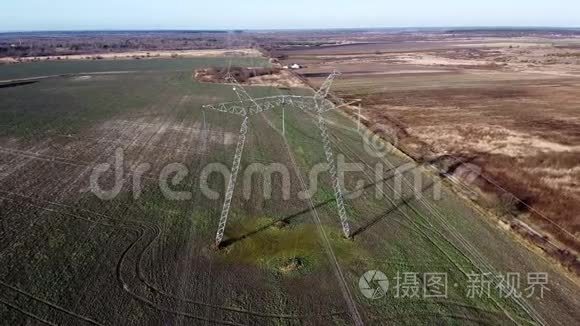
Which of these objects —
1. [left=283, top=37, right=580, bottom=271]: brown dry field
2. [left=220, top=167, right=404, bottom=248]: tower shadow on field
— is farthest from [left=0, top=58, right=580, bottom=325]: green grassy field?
[left=283, top=37, right=580, bottom=271]: brown dry field

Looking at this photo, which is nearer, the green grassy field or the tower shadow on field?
the green grassy field

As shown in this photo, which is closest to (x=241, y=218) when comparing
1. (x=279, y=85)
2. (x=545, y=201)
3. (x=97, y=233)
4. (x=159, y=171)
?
(x=97, y=233)

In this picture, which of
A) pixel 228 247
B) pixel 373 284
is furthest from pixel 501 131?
pixel 228 247

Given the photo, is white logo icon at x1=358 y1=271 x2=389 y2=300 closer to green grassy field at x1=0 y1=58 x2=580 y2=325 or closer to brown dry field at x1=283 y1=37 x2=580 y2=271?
green grassy field at x1=0 y1=58 x2=580 y2=325

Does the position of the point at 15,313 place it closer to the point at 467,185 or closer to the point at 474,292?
the point at 474,292

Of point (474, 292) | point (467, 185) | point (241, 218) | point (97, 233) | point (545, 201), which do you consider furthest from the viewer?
point (467, 185)

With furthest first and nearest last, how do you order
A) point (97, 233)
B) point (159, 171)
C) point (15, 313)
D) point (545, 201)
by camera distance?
point (159, 171)
point (545, 201)
point (97, 233)
point (15, 313)
